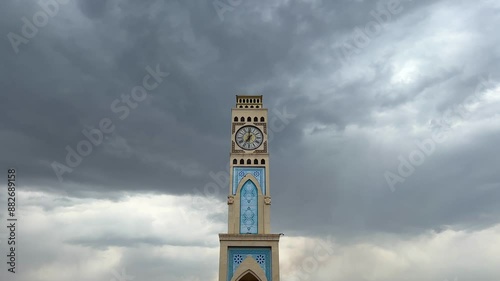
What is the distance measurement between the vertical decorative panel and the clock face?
2.32 m

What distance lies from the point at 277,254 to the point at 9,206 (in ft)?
45.1

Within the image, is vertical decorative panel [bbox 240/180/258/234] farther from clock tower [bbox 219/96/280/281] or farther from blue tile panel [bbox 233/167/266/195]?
blue tile panel [bbox 233/167/266/195]

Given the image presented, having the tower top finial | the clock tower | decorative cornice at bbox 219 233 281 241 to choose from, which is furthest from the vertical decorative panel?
the tower top finial

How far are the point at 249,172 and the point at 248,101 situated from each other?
4.85m

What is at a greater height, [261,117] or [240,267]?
[261,117]

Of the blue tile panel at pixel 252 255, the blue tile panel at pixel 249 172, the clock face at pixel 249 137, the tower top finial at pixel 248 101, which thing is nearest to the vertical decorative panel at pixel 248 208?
the blue tile panel at pixel 249 172

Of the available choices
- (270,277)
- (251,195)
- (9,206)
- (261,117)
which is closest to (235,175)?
(251,195)

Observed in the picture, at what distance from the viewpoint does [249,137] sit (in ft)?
96.0

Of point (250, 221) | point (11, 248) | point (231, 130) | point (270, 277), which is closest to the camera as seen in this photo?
point (11, 248)

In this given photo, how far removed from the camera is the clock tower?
25.6m

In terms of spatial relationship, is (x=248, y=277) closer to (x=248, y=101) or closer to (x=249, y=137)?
(x=249, y=137)

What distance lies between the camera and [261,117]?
97.5ft

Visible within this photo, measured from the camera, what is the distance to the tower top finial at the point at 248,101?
3014cm

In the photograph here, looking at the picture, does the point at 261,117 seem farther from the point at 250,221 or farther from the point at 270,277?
the point at 270,277
